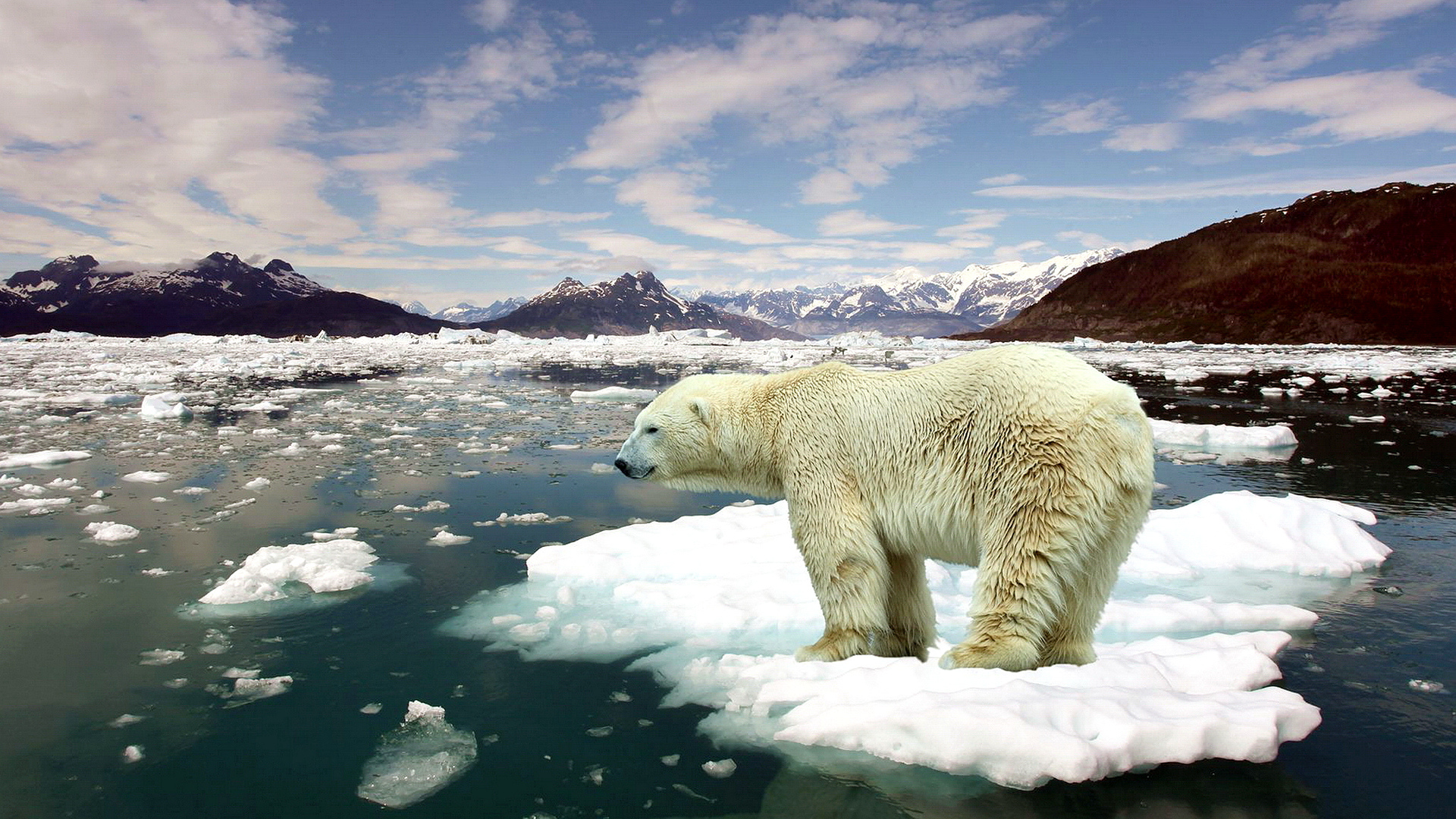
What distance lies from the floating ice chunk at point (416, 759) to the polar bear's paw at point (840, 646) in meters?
1.85

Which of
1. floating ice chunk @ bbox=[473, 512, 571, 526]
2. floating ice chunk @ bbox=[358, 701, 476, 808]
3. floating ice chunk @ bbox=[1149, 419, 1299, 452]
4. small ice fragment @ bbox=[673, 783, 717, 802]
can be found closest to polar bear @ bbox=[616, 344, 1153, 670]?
small ice fragment @ bbox=[673, 783, 717, 802]

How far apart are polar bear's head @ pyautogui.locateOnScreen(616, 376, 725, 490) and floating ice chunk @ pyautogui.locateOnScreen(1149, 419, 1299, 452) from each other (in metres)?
11.1

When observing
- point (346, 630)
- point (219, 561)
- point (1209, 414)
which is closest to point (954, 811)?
point (346, 630)

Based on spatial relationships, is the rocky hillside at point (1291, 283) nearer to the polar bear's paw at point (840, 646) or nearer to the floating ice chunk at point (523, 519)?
the floating ice chunk at point (523, 519)

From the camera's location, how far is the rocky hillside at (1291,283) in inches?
3696

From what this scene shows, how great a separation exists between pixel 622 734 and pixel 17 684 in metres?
3.64

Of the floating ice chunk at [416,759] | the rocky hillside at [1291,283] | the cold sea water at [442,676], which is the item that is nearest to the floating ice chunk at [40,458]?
the cold sea water at [442,676]

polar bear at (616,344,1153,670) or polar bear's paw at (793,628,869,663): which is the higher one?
polar bear at (616,344,1153,670)

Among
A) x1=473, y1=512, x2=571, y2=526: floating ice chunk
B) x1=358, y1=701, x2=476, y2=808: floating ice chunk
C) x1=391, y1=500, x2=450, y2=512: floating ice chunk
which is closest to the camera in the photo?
x1=358, y1=701, x2=476, y2=808: floating ice chunk

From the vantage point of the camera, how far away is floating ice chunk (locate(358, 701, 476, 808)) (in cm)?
337

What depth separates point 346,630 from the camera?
17.2 feet

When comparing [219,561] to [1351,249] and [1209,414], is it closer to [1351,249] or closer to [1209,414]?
[1209,414]

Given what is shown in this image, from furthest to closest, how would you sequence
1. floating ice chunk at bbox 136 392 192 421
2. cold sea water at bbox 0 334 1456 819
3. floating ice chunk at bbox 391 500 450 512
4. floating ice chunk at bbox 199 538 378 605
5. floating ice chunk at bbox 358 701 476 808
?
floating ice chunk at bbox 136 392 192 421 < floating ice chunk at bbox 391 500 450 512 < floating ice chunk at bbox 199 538 378 605 < floating ice chunk at bbox 358 701 476 808 < cold sea water at bbox 0 334 1456 819

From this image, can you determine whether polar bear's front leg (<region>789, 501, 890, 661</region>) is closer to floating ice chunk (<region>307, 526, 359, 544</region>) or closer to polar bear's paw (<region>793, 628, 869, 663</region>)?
polar bear's paw (<region>793, 628, 869, 663</region>)
